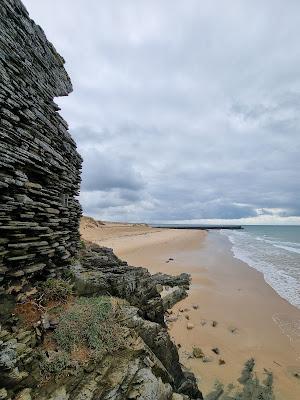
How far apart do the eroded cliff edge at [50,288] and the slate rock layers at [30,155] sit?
3cm

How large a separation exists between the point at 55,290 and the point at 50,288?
6.3 inches

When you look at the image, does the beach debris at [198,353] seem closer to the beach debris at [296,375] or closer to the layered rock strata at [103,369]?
the layered rock strata at [103,369]

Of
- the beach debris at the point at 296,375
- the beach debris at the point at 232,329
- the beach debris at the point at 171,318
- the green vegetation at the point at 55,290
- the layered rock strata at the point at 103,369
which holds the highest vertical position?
the green vegetation at the point at 55,290

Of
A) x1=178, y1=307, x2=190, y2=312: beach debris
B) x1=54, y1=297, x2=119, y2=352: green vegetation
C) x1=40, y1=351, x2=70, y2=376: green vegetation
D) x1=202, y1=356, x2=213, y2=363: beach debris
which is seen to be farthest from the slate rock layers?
x1=178, y1=307, x2=190, y2=312: beach debris

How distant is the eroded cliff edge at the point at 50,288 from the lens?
5375 mm

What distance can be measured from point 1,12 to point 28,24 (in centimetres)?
131

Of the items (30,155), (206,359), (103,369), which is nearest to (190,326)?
(206,359)

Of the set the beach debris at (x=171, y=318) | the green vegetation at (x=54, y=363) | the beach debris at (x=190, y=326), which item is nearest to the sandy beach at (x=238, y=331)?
the beach debris at (x=190, y=326)

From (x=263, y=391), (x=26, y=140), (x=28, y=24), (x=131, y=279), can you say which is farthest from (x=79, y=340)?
(x=28, y=24)

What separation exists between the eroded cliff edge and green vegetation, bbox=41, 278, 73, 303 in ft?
0.09

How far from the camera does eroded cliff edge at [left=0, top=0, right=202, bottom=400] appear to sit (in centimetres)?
538

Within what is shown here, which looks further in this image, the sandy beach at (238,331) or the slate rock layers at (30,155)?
the sandy beach at (238,331)

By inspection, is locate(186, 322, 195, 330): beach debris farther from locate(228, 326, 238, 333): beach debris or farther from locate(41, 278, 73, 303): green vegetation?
locate(41, 278, 73, 303): green vegetation

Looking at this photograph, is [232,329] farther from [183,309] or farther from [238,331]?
[183,309]
